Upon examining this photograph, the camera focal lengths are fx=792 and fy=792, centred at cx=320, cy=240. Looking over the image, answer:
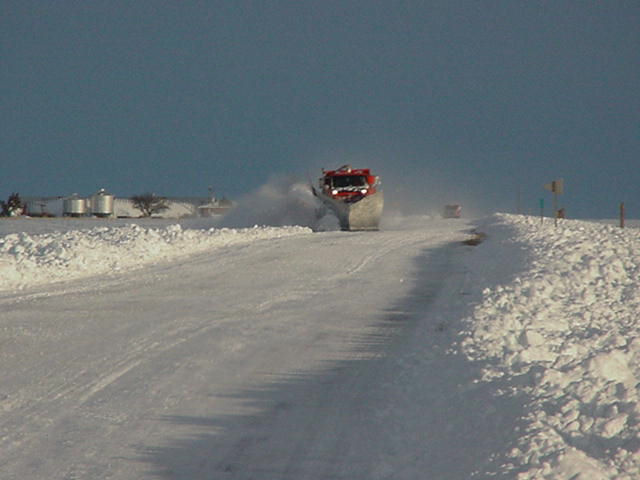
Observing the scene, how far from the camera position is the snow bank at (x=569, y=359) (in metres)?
4.84

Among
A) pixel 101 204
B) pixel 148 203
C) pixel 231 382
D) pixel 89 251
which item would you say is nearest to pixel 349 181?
pixel 89 251

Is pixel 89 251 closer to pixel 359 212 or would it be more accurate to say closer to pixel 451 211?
pixel 359 212

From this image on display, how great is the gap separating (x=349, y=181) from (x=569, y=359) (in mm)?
31759

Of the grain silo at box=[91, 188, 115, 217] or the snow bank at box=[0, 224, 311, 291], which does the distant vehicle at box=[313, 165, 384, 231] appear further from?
the grain silo at box=[91, 188, 115, 217]

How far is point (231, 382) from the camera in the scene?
8.01 metres

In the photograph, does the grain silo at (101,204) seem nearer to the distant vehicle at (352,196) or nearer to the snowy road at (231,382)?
the distant vehicle at (352,196)

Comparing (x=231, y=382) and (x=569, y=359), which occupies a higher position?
(x=569, y=359)

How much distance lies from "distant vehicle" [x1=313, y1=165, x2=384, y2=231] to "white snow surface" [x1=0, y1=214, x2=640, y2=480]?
20888 millimetres

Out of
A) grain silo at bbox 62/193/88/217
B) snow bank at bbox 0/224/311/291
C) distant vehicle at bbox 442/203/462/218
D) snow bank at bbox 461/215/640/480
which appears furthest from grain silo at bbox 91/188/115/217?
snow bank at bbox 461/215/640/480

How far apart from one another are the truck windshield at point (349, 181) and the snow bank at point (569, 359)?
77.8ft

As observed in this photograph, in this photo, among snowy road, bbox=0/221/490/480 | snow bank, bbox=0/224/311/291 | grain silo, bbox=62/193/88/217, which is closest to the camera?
snowy road, bbox=0/221/490/480

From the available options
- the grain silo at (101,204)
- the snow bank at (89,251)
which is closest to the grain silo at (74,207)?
the grain silo at (101,204)

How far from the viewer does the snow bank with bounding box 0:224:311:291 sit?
15688 mm

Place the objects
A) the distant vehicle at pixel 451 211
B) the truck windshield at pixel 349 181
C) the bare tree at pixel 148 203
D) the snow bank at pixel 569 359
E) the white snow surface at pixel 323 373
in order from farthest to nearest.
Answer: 1. the bare tree at pixel 148 203
2. the distant vehicle at pixel 451 211
3. the truck windshield at pixel 349 181
4. the white snow surface at pixel 323 373
5. the snow bank at pixel 569 359
